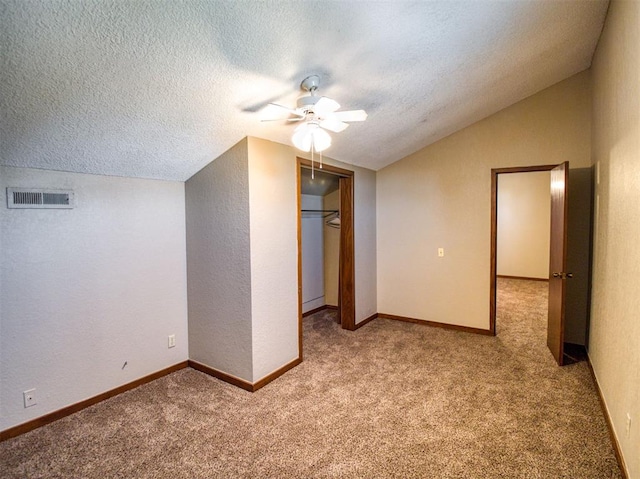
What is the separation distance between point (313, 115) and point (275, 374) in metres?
2.19

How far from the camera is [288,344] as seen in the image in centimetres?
320

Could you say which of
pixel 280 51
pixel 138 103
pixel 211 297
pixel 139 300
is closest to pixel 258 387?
pixel 211 297

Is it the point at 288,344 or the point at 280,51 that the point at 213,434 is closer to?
the point at 288,344

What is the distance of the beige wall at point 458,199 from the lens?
368 cm

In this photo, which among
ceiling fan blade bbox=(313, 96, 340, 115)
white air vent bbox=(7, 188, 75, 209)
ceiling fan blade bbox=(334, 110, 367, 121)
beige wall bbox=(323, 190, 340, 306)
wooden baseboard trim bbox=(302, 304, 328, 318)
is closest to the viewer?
ceiling fan blade bbox=(313, 96, 340, 115)

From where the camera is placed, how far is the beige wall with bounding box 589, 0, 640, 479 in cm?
175

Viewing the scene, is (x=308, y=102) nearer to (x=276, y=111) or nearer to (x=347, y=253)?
(x=276, y=111)

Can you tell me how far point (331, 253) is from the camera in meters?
5.18

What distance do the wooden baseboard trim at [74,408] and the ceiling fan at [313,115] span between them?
2.42 meters

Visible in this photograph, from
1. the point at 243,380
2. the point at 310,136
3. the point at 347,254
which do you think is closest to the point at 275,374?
the point at 243,380

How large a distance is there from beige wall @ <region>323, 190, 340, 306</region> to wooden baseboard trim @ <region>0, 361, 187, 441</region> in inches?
102

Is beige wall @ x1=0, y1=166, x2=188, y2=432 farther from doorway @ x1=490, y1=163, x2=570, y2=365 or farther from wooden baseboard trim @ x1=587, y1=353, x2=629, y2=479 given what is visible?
doorway @ x1=490, y1=163, x2=570, y2=365

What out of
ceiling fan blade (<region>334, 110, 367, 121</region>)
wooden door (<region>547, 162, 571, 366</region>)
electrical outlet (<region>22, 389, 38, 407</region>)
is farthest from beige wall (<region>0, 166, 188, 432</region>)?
wooden door (<region>547, 162, 571, 366</region>)

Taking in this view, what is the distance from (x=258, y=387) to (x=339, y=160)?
249cm
